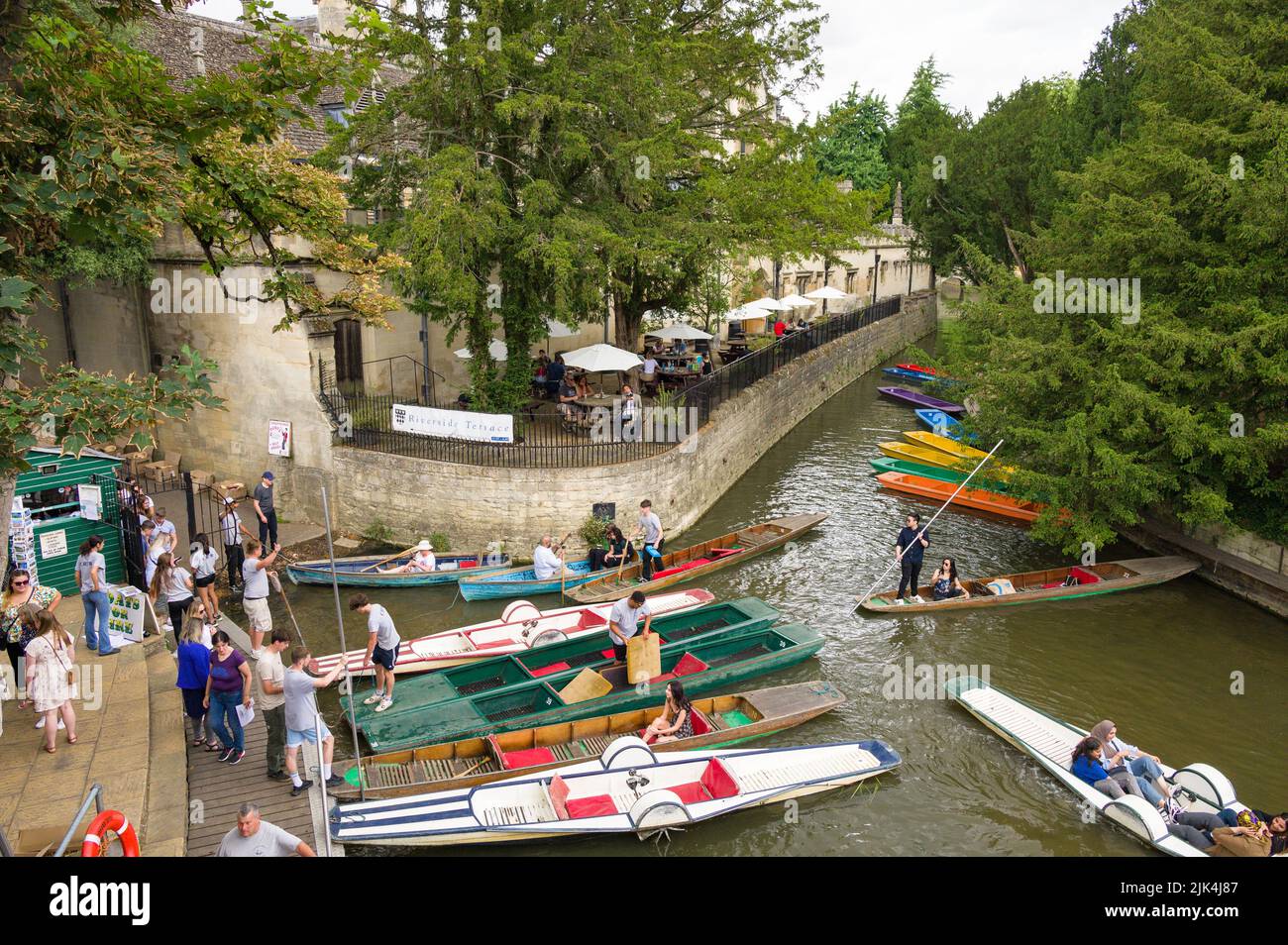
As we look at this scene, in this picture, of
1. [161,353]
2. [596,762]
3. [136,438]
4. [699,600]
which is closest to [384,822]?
[596,762]

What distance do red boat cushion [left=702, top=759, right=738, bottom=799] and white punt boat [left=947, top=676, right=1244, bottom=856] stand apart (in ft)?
13.5

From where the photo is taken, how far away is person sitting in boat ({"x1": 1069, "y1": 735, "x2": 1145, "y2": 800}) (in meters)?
10.3

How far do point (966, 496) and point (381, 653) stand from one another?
611 inches

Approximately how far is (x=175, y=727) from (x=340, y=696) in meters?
2.21

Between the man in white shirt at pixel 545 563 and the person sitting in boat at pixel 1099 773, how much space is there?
8.86 meters

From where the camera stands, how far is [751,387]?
26016 mm

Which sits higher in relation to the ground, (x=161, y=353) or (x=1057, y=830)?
(x=161, y=353)

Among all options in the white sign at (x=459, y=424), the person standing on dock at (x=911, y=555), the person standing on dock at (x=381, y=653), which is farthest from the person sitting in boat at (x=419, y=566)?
the person standing on dock at (x=911, y=555)

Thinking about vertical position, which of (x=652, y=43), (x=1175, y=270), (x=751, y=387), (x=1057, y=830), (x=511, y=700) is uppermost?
(x=652, y=43)

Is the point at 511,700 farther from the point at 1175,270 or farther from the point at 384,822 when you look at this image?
the point at 1175,270

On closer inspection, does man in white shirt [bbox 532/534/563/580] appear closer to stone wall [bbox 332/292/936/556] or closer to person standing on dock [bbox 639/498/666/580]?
stone wall [bbox 332/292/936/556]

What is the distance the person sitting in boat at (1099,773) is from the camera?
404 inches

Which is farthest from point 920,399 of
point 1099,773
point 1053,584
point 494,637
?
point 1099,773

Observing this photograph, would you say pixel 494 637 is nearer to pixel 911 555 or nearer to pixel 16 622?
pixel 16 622
